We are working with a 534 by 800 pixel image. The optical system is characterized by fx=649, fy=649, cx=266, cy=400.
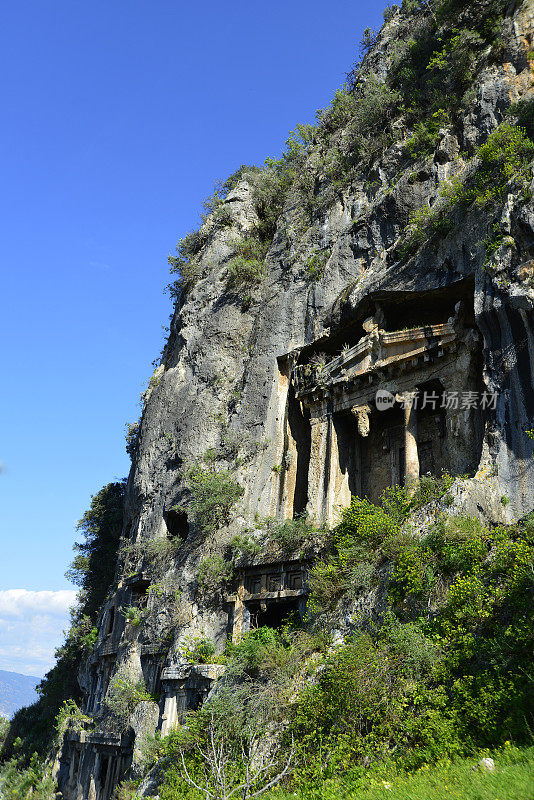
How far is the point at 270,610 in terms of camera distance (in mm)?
18766

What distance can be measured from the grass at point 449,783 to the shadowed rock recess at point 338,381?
344 centimetres

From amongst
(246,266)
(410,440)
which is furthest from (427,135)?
(410,440)

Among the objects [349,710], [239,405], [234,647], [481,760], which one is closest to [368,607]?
[349,710]

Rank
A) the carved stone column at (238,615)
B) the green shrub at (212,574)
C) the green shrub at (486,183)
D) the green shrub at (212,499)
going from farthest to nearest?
the green shrub at (212,499)
the green shrub at (212,574)
the carved stone column at (238,615)
the green shrub at (486,183)

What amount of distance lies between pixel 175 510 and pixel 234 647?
21.2 feet

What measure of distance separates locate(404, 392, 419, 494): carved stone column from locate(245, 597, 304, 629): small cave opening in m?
4.67

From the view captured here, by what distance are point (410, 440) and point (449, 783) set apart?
11213 millimetres

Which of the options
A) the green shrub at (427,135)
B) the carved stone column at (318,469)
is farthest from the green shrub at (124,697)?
the green shrub at (427,135)

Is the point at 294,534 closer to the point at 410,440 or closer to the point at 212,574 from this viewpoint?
the point at 212,574

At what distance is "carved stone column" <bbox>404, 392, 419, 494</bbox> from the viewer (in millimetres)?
18391

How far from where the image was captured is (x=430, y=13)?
1037 inches

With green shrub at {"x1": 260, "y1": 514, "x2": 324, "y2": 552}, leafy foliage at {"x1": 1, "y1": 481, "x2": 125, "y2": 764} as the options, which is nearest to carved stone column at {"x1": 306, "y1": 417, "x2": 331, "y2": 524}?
green shrub at {"x1": 260, "y1": 514, "x2": 324, "y2": 552}

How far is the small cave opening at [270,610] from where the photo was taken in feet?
58.7

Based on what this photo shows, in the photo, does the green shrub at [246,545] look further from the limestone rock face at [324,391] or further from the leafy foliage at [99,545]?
the leafy foliage at [99,545]
